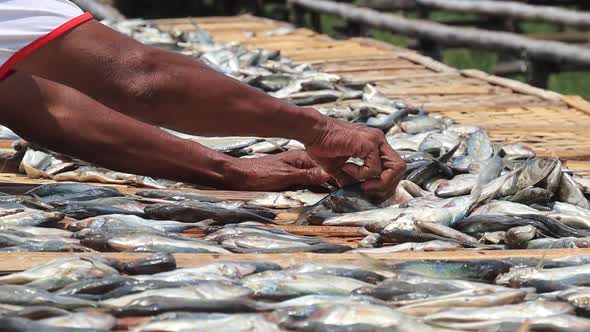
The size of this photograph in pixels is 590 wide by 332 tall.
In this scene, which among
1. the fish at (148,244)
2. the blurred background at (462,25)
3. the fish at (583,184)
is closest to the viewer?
the fish at (148,244)

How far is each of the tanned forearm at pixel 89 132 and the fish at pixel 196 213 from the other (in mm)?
451

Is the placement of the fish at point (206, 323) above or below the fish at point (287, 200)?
above

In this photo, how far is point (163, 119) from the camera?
13.3 feet

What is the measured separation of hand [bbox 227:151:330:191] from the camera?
455 cm

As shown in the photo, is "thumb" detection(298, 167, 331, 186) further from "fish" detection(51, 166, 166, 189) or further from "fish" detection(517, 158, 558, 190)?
"fish" detection(517, 158, 558, 190)

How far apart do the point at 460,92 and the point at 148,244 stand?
4035mm

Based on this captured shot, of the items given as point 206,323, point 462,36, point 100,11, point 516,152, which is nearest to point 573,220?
point 516,152

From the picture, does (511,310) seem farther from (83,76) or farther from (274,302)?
(83,76)

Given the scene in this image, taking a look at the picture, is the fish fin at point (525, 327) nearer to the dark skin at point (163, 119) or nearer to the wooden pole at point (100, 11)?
the dark skin at point (163, 119)

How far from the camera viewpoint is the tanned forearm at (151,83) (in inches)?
156

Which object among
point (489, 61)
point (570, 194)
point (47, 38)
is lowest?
point (489, 61)

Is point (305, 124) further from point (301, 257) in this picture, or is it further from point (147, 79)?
point (301, 257)

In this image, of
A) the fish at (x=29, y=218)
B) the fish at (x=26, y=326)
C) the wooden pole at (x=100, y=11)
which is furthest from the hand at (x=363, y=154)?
the wooden pole at (x=100, y=11)

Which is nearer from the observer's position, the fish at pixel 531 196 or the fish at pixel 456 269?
the fish at pixel 456 269
